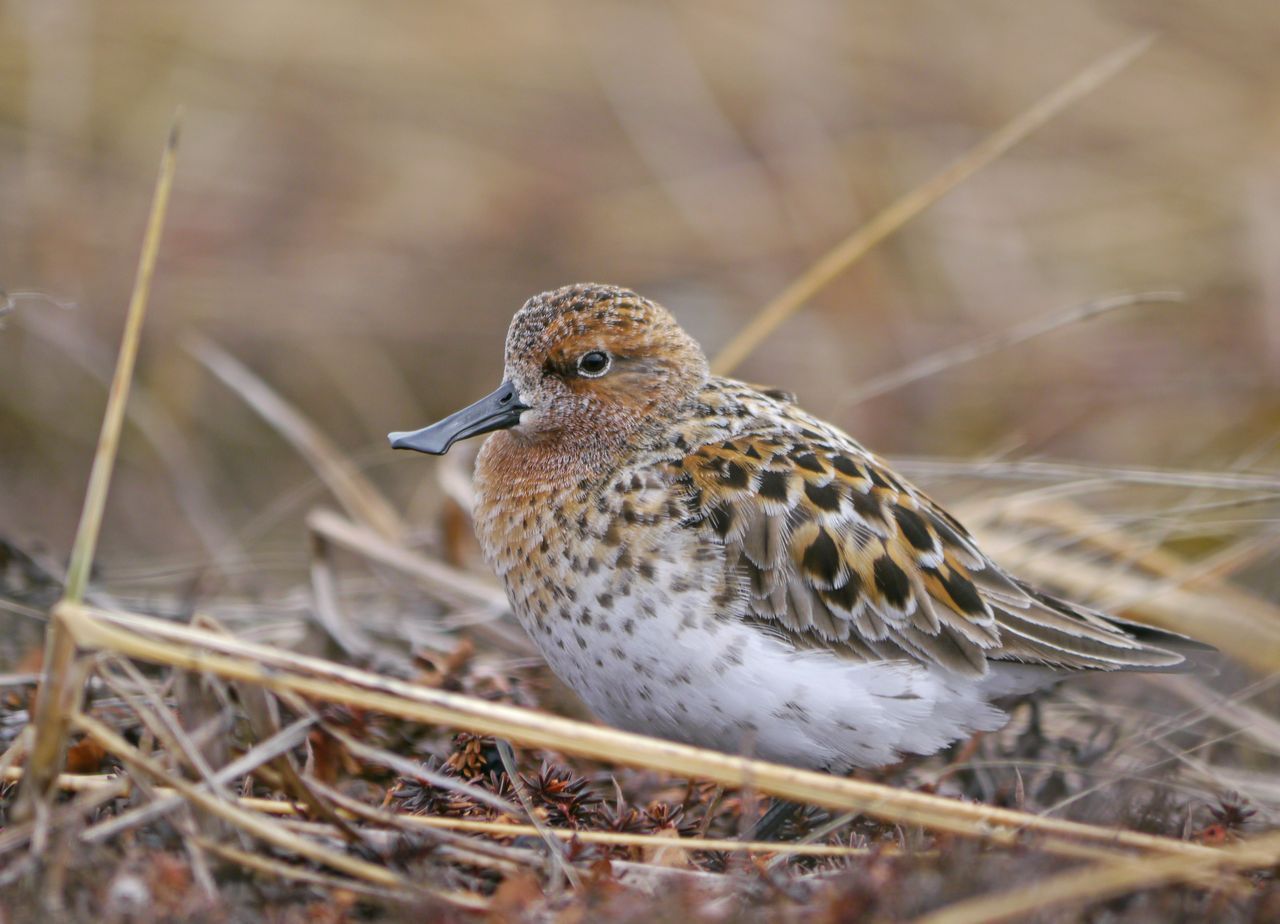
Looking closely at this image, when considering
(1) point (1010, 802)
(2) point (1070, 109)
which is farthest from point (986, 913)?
(2) point (1070, 109)

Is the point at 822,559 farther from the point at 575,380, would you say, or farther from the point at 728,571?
the point at 575,380

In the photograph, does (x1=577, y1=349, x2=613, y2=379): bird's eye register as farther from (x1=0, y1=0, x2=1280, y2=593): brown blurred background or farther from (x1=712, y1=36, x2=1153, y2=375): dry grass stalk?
(x1=0, y1=0, x2=1280, y2=593): brown blurred background

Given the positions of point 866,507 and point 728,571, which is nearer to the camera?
point 728,571

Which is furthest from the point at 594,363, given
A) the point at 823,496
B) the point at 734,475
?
the point at 823,496

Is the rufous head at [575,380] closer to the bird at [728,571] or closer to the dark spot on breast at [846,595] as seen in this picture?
the bird at [728,571]

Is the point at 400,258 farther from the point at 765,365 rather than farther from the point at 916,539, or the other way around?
the point at 916,539

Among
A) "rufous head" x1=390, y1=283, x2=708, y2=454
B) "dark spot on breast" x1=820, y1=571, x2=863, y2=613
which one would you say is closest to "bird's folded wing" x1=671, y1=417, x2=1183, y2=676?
"dark spot on breast" x1=820, y1=571, x2=863, y2=613

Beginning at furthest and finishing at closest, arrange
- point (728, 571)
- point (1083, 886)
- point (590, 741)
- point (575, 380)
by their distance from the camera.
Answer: point (575, 380)
point (728, 571)
point (590, 741)
point (1083, 886)

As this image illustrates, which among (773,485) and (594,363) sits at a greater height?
(594,363)

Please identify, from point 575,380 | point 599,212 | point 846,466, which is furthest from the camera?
point 599,212
